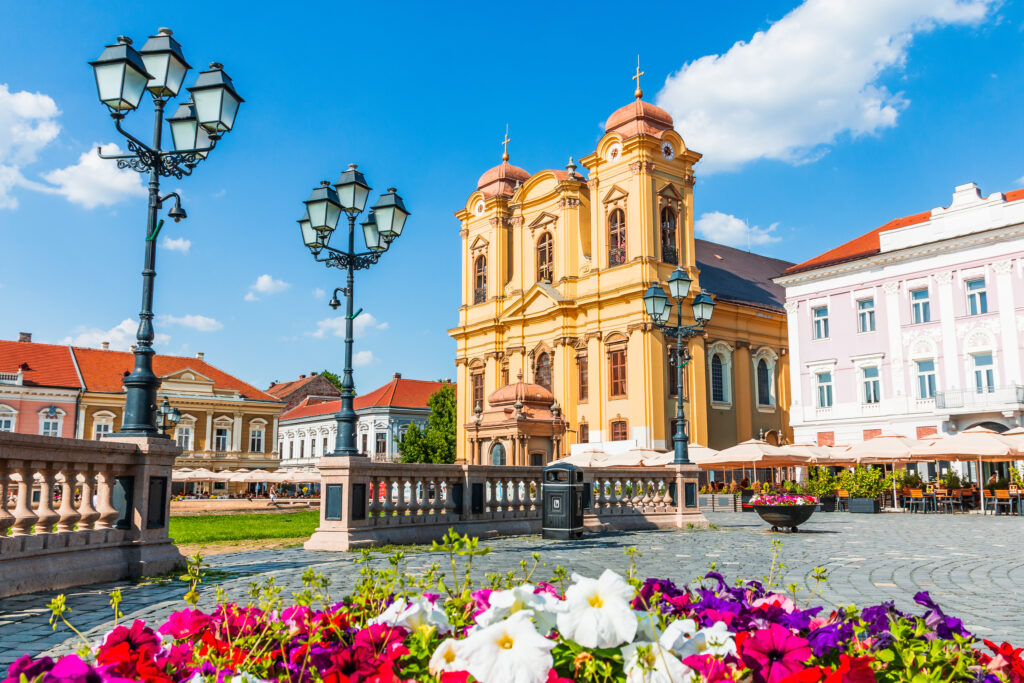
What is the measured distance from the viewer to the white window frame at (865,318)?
3816 centimetres

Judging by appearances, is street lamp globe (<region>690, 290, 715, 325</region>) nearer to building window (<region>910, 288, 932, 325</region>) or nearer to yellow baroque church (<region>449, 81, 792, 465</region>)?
yellow baroque church (<region>449, 81, 792, 465</region>)

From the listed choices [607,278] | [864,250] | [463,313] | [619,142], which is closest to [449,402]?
[463,313]

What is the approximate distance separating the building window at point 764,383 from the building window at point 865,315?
9633mm

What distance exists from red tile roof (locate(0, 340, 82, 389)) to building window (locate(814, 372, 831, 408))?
54541mm

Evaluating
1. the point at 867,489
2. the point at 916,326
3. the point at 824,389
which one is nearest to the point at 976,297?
the point at 916,326

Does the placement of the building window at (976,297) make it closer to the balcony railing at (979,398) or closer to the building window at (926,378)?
the building window at (926,378)

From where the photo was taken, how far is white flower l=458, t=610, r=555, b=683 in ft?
6.05

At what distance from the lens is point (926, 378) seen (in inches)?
1414

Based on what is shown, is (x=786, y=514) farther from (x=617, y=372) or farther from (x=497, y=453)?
(x=617, y=372)

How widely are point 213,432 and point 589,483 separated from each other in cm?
5824

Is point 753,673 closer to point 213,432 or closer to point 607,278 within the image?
point 607,278

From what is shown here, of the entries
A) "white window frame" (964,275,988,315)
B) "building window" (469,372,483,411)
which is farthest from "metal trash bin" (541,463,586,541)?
"building window" (469,372,483,411)

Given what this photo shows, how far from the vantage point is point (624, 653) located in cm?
195

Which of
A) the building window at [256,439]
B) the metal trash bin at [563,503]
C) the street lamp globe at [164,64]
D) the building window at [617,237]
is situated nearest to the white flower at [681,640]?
the street lamp globe at [164,64]
